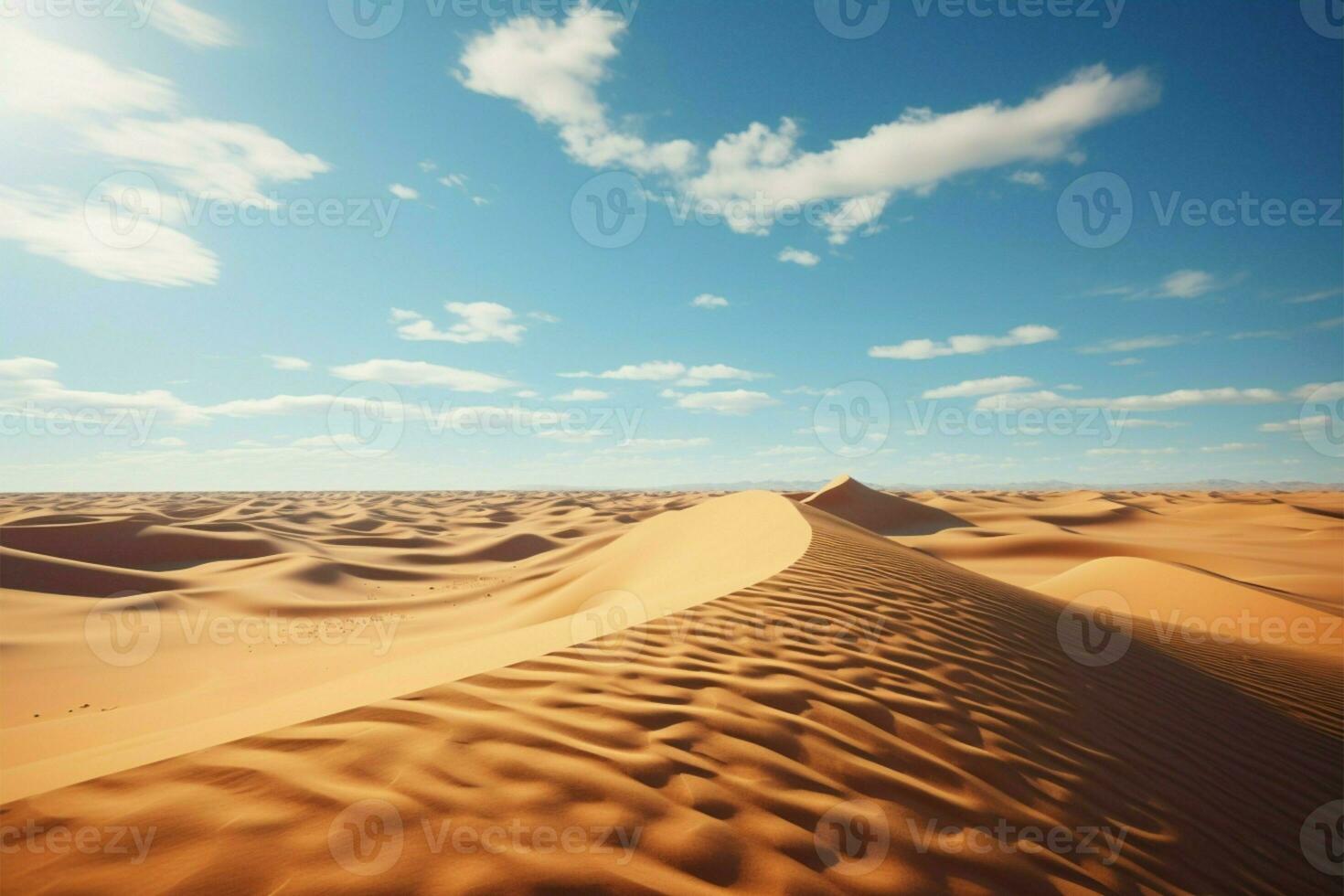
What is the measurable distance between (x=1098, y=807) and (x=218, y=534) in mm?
28108

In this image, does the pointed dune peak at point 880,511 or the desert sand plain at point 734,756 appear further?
the pointed dune peak at point 880,511

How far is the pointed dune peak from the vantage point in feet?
96.0

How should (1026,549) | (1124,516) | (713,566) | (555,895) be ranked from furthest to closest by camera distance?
(1124,516)
(1026,549)
(713,566)
(555,895)

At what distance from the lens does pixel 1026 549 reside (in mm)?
22312

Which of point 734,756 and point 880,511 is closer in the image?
point 734,756

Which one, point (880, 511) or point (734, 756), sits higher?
point (734, 756)

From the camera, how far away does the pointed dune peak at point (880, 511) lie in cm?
2927

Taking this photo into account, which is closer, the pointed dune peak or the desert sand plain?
the desert sand plain

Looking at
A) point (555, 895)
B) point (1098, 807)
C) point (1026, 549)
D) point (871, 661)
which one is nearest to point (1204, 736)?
point (1098, 807)

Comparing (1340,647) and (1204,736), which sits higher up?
(1204,736)

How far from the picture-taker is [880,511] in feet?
99.9

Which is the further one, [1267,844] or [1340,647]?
[1340,647]

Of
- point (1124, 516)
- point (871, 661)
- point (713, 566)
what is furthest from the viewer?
point (1124, 516)

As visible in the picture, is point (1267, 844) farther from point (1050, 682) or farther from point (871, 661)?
point (871, 661)
